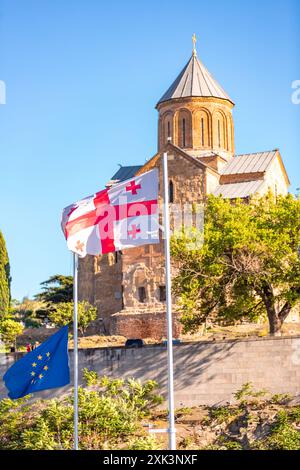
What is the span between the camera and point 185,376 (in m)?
30.0

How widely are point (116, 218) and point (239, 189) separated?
29.4 meters

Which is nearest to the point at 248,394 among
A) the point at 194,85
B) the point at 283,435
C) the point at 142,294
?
the point at 283,435

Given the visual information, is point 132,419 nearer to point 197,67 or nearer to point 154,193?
point 154,193

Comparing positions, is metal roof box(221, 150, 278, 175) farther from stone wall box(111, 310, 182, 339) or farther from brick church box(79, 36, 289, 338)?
stone wall box(111, 310, 182, 339)

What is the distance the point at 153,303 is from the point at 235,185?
26.9ft

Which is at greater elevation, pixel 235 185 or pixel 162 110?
pixel 162 110

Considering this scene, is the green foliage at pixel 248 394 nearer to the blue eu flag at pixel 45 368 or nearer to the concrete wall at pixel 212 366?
the concrete wall at pixel 212 366

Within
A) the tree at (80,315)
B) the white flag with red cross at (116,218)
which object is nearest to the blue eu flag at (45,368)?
the white flag with red cross at (116,218)

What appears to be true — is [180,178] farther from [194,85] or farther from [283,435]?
[283,435]

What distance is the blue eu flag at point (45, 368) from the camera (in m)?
23.6

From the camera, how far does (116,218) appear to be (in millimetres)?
21516
